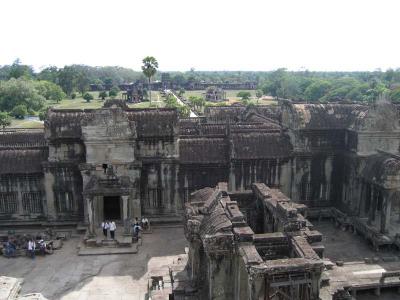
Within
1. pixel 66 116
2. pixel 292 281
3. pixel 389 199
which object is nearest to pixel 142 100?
pixel 66 116

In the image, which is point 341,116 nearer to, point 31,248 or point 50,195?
point 50,195

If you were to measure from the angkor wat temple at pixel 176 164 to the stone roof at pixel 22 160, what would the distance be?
69 millimetres

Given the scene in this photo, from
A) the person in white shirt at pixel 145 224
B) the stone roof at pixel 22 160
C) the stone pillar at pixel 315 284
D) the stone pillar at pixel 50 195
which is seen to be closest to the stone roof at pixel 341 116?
the person in white shirt at pixel 145 224

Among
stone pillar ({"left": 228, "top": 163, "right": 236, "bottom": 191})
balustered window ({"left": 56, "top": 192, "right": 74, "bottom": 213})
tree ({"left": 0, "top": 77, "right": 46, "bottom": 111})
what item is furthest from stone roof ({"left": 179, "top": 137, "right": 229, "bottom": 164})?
tree ({"left": 0, "top": 77, "right": 46, "bottom": 111})

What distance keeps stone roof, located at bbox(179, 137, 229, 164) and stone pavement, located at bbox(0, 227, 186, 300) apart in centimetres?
586

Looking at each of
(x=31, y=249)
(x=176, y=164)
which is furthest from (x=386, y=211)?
(x=31, y=249)

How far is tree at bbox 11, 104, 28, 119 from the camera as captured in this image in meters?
86.6

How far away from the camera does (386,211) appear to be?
2567 cm

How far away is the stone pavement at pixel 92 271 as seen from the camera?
21.2 m

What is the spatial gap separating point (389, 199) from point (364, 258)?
4.08 metres

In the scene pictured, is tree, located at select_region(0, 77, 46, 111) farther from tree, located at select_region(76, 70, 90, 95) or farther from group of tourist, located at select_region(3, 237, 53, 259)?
group of tourist, located at select_region(3, 237, 53, 259)

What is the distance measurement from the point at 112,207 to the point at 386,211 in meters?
18.1

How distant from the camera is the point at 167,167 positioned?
28984 mm

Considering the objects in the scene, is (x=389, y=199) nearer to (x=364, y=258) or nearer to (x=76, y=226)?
(x=364, y=258)
